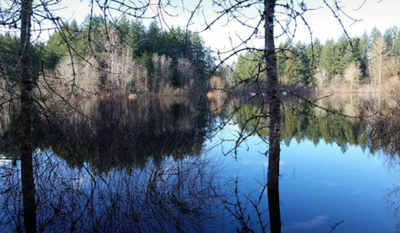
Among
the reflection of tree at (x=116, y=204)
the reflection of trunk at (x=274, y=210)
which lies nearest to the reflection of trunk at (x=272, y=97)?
the reflection of trunk at (x=274, y=210)

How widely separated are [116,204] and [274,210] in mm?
2967

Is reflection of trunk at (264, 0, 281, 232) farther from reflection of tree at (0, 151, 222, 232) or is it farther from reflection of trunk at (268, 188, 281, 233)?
reflection of tree at (0, 151, 222, 232)

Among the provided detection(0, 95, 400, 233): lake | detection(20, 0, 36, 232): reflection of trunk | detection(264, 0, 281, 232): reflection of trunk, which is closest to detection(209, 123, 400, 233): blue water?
detection(0, 95, 400, 233): lake

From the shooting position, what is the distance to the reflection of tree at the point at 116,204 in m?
4.58

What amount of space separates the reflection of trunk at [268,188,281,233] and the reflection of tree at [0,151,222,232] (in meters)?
1.05

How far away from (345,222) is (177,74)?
43.0 m

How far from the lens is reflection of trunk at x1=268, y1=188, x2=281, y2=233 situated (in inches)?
196

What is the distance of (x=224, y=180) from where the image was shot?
705cm

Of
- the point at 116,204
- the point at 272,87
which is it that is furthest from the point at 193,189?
the point at 272,87

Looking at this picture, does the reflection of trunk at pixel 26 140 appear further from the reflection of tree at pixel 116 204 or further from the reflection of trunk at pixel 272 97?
the reflection of trunk at pixel 272 97

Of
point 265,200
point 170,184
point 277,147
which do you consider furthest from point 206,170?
point 277,147

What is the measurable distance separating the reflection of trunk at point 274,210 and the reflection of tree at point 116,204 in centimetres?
105

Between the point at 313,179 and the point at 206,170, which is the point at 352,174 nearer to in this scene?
the point at 313,179

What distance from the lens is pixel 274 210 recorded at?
17.7 ft
